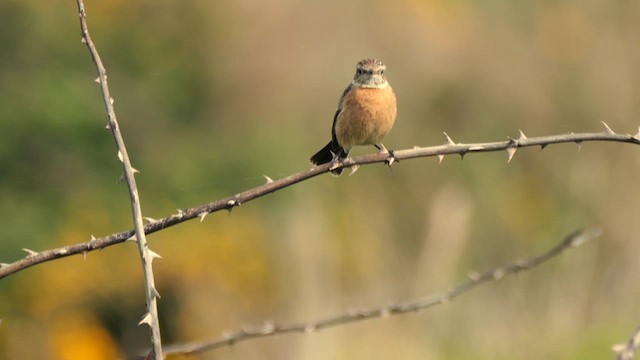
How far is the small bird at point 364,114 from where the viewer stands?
3576 millimetres

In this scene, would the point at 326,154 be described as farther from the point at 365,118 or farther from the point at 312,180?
the point at 312,180

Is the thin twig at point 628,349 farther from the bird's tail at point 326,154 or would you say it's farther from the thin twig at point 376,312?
the bird's tail at point 326,154

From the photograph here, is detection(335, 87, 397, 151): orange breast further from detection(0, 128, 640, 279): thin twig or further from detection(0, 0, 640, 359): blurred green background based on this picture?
detection(0, 128, 640, 279): thin twig

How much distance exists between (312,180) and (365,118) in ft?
12.8

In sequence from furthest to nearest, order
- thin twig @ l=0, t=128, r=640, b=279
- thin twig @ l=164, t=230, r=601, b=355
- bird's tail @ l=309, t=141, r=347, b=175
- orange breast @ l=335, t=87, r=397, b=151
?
bird's tail @ l=309, t=141, r=347, b=175 < orange breast @ l=335, t=87, r=397, b=151 < thin twig @ l=164, t=230, r=601, b=355 < thin twig @ l=0, t=128, r=640, b=279

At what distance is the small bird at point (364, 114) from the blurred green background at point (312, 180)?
1205mm

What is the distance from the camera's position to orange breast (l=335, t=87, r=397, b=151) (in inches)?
141

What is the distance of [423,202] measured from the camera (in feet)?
26.3

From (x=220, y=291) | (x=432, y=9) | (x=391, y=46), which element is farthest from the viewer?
(x=432, y=9)

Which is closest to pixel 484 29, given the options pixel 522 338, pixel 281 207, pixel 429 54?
pixel 429 54

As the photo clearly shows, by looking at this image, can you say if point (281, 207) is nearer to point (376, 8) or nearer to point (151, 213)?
point (151, 213)

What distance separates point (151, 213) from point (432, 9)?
433 cm

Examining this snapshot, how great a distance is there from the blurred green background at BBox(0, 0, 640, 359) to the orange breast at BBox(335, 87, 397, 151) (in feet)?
4.18

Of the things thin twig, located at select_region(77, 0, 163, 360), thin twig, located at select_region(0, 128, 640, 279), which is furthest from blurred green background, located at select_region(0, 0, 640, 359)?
thin twig, located at select_region(77, 0, 163, 360)
